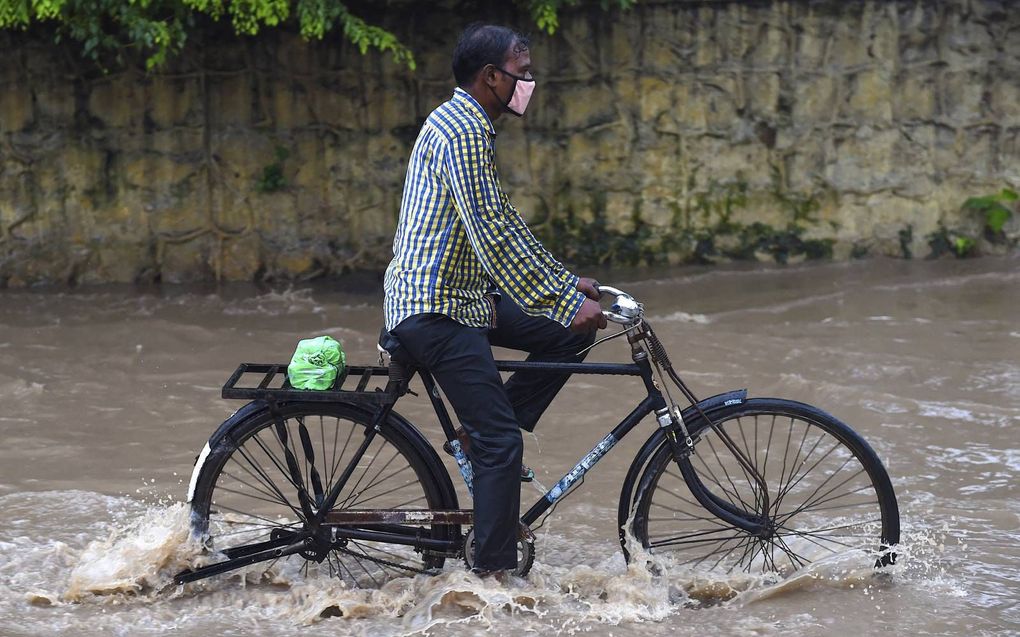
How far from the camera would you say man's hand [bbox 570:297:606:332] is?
12.7 ft

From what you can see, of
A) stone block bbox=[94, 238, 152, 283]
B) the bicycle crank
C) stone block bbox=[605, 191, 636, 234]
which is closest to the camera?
the bicycle crank

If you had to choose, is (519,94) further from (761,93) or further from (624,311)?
(761,93)

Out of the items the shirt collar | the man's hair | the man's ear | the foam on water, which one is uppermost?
the man's hair

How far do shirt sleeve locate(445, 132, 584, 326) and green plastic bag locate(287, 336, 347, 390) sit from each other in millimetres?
661

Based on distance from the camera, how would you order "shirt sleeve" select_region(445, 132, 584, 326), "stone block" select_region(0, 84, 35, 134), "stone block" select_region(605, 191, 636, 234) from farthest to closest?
"stone block" select_region(605, 191, 636, 234) < "stone block" select_region(0, 84, 35, 134) < "shirt sleeve" select_region(445, 132, 584, 326)

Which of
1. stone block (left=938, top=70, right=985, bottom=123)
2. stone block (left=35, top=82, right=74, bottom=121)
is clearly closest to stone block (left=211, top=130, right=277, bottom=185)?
stone block (left=35, top=82, right=74, bottom=121)

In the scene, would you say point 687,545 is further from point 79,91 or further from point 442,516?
point 79,91

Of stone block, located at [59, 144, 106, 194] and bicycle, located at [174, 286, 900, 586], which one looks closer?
bicycle, located at [174, 286, 900, 586]

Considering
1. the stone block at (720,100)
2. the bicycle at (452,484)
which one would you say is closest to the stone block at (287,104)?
the stone block at (720,100)

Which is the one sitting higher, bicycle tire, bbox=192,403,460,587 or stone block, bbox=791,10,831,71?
stone block, bbox=791,10,831,71

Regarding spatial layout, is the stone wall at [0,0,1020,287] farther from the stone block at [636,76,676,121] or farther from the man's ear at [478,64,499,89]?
the man's ear at [478,64,499,89]

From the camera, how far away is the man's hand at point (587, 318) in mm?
3881

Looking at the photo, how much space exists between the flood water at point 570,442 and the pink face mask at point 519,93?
160 centimetres

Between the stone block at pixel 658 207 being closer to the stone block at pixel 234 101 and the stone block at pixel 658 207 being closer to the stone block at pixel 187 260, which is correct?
the stone block at pixel 234 101
